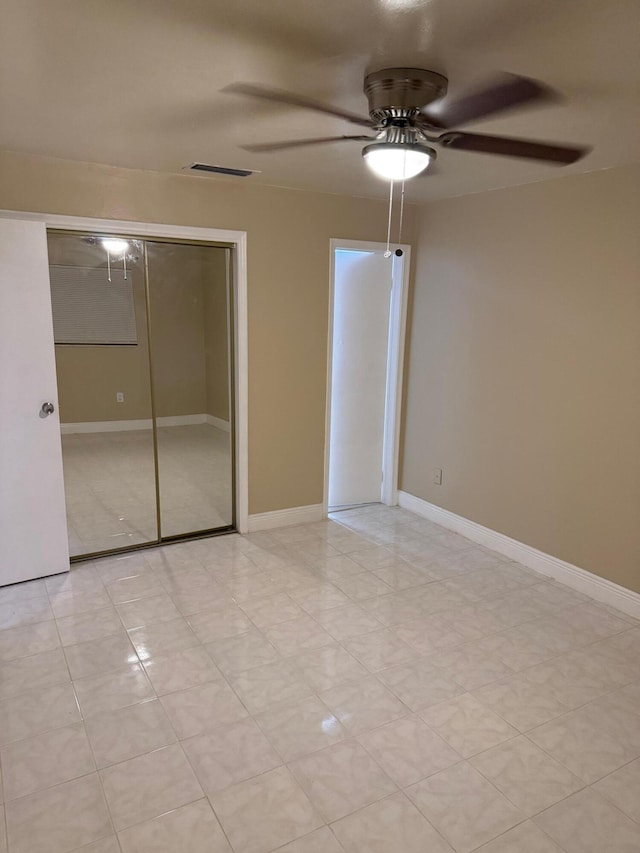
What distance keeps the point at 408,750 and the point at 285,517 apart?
2278 millimetres

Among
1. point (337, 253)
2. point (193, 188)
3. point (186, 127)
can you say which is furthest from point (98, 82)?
point (337, 253)

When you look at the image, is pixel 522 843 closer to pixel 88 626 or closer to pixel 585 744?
pixel 585 744

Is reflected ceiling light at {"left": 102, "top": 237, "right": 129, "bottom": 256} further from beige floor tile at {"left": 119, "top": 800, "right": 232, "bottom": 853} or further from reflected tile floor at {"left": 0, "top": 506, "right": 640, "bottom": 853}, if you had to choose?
beige floor tile at {"left": 119, "top": 800, "right": 232, "bottom": 853}

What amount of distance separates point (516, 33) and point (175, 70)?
102 cm

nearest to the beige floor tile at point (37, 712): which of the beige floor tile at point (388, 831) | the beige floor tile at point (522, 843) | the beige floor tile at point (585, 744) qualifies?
the beige floor tile at point (388, 831)

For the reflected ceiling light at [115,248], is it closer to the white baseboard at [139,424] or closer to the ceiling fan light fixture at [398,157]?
the white baseboard at [139,424]

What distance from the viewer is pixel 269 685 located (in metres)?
2.46

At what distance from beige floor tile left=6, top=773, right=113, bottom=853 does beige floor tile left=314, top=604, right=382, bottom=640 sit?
126 centimetres

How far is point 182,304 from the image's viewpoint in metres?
3.75

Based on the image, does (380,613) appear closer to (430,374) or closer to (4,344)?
(430,374)

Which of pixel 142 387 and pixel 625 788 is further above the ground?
pixel 142 387

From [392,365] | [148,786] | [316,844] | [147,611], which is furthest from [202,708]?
[392,365]

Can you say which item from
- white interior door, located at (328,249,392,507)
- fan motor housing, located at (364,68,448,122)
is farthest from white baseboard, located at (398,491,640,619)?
fan motor housing, located at (364,68,448,122)

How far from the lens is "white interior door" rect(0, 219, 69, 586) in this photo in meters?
2.99
